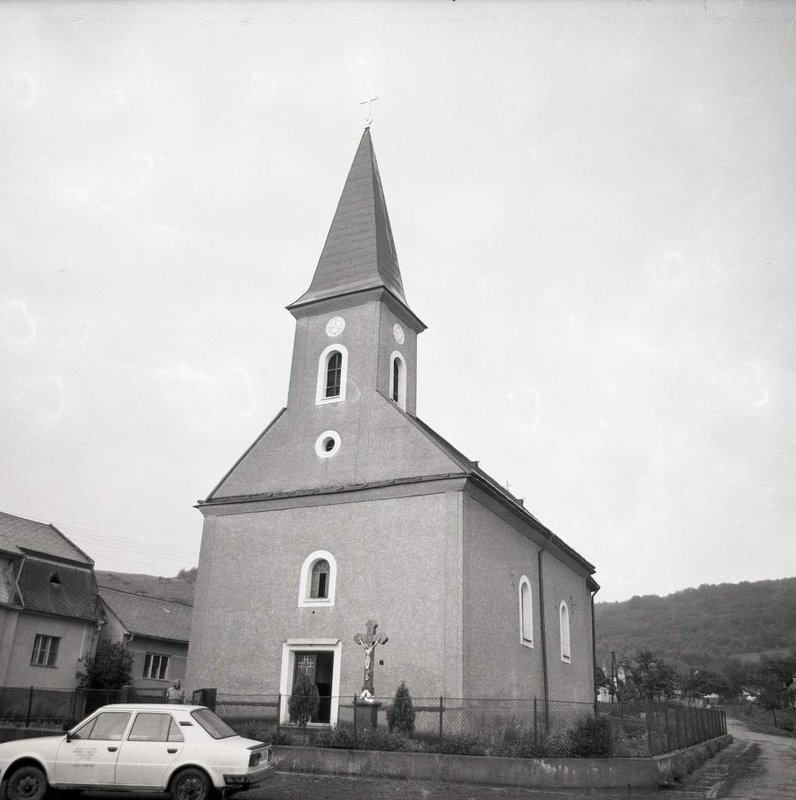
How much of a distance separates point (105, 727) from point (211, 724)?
170 cm

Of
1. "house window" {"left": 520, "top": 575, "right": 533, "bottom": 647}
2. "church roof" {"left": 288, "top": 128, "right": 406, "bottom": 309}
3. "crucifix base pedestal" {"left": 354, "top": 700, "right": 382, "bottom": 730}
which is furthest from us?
"church roof" {"left": 288, "top": 128, "right": 406, "bottom": 309}

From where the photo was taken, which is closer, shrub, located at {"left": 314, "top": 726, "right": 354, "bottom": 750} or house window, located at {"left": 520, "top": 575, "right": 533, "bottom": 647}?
shrub, located at {"left": 314, "top": 726, "right": 354, "bottom": 750}

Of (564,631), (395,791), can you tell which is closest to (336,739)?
(395,791)

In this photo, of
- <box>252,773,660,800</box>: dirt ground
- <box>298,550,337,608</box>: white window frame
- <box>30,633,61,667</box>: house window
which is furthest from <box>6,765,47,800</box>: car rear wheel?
<box>30,633,61,667</box>: house window

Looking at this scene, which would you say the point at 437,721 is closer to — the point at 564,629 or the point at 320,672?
the point at 320,672

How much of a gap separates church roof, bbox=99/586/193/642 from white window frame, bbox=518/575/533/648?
22.0 metres

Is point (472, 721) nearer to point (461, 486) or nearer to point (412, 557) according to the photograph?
point (412, 557)

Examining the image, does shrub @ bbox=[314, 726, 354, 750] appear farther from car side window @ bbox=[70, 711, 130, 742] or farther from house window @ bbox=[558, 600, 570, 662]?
house window @ bbox=[558, 600, 570, 662]

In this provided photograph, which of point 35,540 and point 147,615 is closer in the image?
point 35,540

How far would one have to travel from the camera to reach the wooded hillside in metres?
102

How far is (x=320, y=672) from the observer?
75.0 feet

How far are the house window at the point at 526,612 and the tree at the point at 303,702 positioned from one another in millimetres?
7417

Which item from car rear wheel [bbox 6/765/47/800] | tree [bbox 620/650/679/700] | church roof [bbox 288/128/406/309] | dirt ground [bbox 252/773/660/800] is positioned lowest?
dirt ground [bbox 252/773/660/800]

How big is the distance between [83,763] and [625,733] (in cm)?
1690
